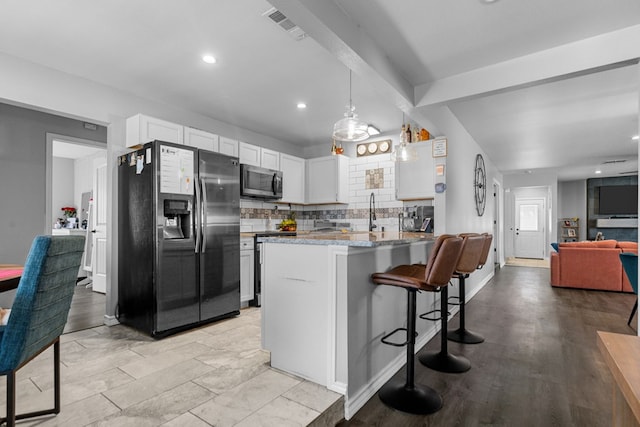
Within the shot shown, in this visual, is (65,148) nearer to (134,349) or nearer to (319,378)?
(134,349)

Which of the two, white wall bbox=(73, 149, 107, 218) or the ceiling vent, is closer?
the ceiling vent

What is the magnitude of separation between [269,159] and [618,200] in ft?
33.9

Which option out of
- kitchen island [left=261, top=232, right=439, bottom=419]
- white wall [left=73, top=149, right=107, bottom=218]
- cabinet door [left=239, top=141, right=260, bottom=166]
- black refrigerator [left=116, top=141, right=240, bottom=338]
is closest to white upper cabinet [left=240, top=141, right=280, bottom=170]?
cabinet door [left=239, top=141, right=260, bottom=166]

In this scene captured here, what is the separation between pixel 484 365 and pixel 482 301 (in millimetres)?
2306

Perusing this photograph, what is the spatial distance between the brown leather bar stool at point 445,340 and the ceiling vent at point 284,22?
74.9 inches

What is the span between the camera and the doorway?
399 cm

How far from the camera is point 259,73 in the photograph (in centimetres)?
307

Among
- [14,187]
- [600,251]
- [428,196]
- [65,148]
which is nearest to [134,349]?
[14,187]

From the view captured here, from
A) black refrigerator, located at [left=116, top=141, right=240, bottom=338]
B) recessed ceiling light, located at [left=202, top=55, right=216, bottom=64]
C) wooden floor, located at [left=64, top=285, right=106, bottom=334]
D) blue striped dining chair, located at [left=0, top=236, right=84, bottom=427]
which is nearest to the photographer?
blue striped dining chair, located at [left=0, top=236, right=84, bottom=427]

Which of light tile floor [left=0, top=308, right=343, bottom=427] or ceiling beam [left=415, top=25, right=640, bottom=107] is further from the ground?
ceiling beam [left=415, top=25, right=640, bottom=107]

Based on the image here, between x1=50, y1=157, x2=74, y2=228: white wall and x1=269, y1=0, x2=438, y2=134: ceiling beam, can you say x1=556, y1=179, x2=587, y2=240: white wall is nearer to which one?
x1=269, y1=0, x2=438, y2=134: ceiling beam

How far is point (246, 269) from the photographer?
4.05 m

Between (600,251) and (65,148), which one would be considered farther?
(65,148)

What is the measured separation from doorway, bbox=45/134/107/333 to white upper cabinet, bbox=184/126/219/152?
1341 millimetres
